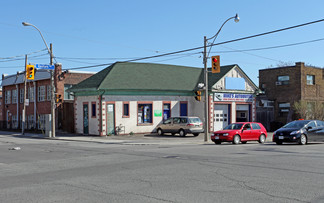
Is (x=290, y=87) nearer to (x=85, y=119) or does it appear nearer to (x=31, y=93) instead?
(x=85, y=119)

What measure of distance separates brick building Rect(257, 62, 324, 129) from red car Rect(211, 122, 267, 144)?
1690 cm

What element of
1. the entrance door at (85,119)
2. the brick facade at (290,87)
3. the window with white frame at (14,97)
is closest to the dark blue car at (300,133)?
the entrance door at (85,119)

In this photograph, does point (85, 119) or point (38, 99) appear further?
point (38, 99)

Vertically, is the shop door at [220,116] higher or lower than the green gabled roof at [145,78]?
lower

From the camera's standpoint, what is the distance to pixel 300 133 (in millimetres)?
21109

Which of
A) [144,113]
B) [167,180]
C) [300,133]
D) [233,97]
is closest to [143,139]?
[144,113]

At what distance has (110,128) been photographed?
30812 mm

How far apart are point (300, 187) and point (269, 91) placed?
36.2 m

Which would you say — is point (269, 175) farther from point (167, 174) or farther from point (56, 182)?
point (56, 182)

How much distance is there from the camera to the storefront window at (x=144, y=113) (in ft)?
107

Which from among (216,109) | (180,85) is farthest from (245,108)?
(180,85)

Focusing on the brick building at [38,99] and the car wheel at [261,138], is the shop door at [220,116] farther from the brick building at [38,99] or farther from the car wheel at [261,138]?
the brick building at [38,99]

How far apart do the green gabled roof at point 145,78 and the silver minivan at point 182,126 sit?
354cm

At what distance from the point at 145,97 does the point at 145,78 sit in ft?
7.92
